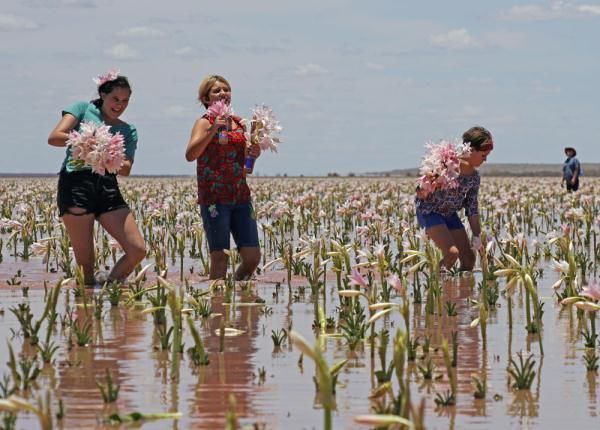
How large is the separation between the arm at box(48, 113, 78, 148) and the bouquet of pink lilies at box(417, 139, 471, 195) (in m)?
2.75

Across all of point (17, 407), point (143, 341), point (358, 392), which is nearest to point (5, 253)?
point (143, 341)

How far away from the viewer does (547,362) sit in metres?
6.59

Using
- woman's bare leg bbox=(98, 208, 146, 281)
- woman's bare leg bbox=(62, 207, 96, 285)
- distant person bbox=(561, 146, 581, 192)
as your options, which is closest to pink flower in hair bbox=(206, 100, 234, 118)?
woman's bare leg bbox=(98, 208, 146, 281)

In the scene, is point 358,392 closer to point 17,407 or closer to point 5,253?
point 17,407

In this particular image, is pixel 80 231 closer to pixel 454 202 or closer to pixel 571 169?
pixel 454 202

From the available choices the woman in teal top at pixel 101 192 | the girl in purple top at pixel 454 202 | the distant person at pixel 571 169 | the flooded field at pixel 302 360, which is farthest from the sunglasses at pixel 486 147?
the distant person at pixel 571 169

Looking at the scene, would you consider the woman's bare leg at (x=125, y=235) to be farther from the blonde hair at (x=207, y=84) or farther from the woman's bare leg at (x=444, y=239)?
the woman's bare leg at (x=444, y=239)

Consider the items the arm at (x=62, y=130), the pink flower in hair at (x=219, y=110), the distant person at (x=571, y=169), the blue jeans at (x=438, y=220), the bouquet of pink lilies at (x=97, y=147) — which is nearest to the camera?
the bouquet of pink lilies at (x=97, y=147)

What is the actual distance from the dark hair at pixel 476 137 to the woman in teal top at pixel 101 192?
2.91 meters

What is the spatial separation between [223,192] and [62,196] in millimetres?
1304

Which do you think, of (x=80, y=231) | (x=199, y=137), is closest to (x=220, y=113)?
(x=199, y=137)

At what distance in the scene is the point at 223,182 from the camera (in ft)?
33.3

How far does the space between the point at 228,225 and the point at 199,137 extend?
2.93 ft

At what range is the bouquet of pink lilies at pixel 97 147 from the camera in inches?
343
